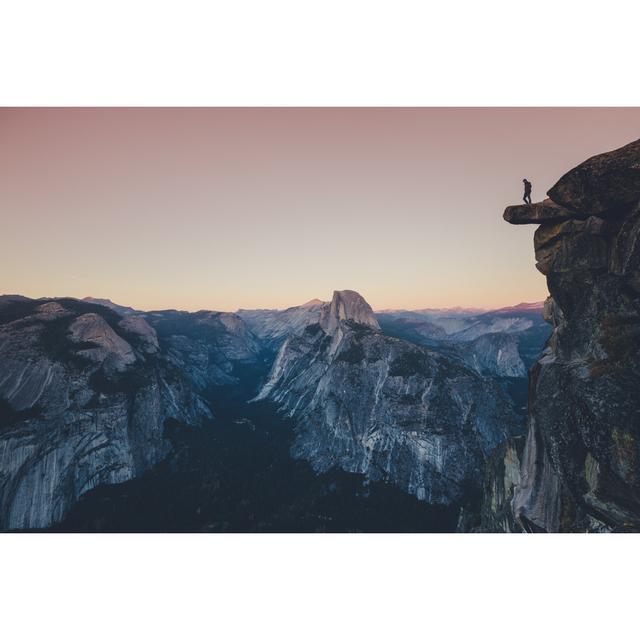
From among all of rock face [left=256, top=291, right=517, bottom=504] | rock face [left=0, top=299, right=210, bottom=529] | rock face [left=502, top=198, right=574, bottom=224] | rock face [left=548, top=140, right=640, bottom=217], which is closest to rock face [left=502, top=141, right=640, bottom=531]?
rock face [left=548, top=140, right=640, bottom=217]

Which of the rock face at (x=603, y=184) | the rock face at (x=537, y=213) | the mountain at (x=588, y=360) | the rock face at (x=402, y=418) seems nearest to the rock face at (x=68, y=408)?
the rock face at (x=402, y=418)

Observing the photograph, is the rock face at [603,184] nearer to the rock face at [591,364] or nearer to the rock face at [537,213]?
the rock face at [591,364]

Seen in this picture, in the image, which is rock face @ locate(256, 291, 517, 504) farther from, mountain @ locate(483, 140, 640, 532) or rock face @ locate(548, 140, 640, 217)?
rock face @ locate(548, 140, 640, 217)

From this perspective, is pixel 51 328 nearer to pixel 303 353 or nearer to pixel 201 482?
pixel 201 482

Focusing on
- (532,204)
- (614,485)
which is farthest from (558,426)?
(532,204)

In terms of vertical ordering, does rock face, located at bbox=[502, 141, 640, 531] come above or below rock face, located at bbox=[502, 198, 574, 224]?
below
